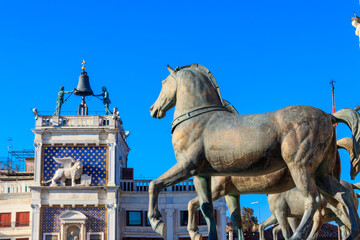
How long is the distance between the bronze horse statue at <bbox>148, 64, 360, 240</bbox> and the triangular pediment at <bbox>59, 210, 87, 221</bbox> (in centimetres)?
4441

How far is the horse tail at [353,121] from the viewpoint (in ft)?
31.6

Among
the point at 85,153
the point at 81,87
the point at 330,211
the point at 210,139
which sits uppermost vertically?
the point at 81,87

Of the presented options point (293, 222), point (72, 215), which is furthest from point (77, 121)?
point (293, 222)

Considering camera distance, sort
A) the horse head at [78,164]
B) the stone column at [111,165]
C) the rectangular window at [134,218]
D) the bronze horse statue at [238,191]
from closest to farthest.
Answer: the bronze horse statue at [238,191]
the horse head at [78,164]
the stone column at [111,165]
the rectangular window at [134,218]

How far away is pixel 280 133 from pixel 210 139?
3.49 ft

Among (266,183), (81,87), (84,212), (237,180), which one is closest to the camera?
(266,183)

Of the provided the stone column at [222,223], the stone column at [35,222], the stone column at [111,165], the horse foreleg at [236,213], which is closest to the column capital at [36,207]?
the stone column at [35,222]

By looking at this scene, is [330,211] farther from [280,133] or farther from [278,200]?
[280,133]

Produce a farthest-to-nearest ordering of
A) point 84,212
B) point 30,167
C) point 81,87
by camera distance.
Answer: point 30,167 < point 81,87 < point 84,212

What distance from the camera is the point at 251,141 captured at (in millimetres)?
9336

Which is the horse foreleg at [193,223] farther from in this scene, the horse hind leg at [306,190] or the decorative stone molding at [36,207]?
the decorative stone molding at [36,207]

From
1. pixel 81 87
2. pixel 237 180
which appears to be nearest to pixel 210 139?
pixel 237 180

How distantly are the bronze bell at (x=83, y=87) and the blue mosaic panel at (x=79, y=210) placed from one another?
12.3m

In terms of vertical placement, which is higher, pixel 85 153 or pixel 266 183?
pixel 85 153
